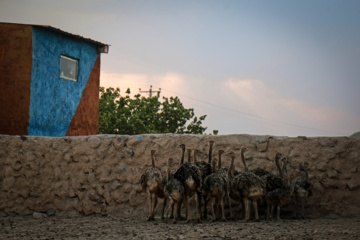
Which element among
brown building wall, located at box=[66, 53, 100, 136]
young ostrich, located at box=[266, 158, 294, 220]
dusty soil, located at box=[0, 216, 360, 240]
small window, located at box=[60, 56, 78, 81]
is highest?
small window, located at box=[60, 56, 78, 81]

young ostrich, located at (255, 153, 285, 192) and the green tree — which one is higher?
the green tree

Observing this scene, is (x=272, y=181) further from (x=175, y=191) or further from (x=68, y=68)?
(x=68, y=68)

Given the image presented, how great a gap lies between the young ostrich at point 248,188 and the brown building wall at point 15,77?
8263 millimetres

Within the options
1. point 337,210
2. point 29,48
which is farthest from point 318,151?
point 29,48

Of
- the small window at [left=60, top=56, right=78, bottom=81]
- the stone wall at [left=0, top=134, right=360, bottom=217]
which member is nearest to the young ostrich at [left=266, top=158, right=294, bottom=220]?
the stone wall at [left=0, top=134, right=360, bottom=217]

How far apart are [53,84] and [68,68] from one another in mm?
1080

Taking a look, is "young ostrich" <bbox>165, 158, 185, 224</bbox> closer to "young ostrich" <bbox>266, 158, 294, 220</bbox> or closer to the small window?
"young ostrich" <bbox>266, 158, 294, 220</bbox>

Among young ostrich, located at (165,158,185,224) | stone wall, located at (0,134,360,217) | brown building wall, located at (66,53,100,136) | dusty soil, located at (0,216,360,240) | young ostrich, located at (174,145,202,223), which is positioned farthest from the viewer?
brown building wall, located at (66,53,100,136)

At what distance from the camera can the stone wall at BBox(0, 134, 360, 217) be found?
821cm

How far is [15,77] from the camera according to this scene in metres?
13.7

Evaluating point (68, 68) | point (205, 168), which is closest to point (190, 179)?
point (205, 168)

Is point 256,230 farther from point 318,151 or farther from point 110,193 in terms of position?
point 110,193

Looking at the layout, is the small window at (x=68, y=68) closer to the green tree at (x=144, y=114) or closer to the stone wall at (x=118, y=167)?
the stone wall at (x=118, y=167)

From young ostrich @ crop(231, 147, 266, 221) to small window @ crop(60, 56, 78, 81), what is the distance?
9560mm
